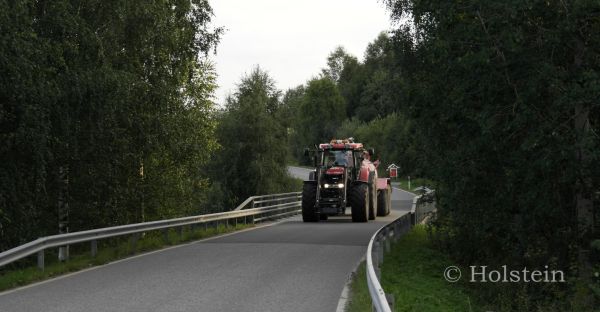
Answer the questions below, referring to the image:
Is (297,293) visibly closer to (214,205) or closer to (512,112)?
(512,112)

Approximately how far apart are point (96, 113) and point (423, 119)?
749 cm

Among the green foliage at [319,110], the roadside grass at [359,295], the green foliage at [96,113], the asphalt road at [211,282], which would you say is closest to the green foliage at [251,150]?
the green foliage at [96,113]

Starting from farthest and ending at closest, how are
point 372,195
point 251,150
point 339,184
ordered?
point 251,150 → point 372,195 → point 339,184

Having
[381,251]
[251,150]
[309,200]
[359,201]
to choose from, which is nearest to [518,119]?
[381,251]

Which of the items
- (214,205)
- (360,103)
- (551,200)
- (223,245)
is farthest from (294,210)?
(360,103)

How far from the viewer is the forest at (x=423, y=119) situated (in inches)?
474

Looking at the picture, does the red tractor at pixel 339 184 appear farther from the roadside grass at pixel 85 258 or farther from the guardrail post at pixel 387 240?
the guardrail post at pixel 387 240

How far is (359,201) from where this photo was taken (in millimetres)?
24453

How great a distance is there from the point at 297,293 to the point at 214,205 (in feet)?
88.7

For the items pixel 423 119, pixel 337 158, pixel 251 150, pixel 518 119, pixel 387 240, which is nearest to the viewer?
pixel 518 119

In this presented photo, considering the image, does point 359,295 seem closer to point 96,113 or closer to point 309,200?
point 96,113

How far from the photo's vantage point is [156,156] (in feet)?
71.3

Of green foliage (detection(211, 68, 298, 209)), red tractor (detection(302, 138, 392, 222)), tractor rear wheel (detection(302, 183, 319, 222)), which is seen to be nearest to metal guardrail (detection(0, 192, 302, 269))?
tractor rear wheel (detection(302, 183, 319, 222))

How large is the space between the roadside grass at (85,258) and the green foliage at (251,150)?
14.7m
